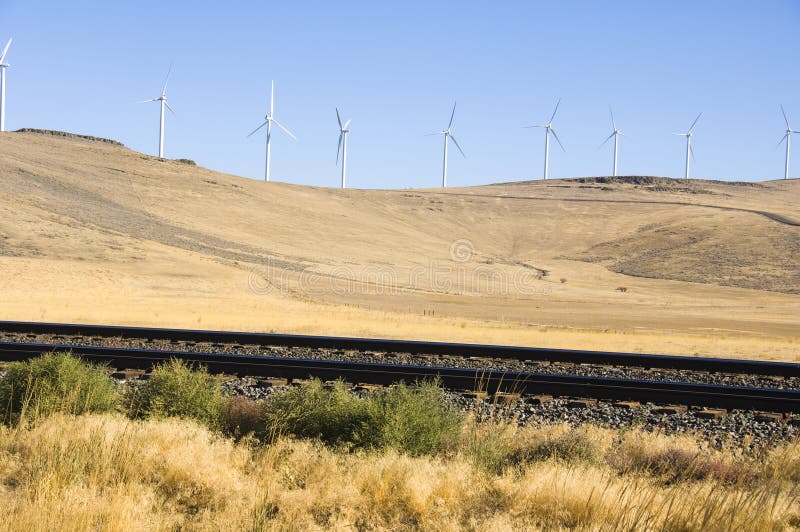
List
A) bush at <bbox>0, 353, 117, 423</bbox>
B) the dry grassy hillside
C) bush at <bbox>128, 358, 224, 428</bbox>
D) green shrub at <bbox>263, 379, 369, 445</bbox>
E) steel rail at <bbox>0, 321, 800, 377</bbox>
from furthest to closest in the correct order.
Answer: the dry grassy hillside < steel rail at <bbox>0, 321, 800, 377</bbox> < bush at <bbox>128, 358, 224, 428</bbox> < bush at <bbox>0, 353, 117, 423</bbox> < green shrub at <bbox>263, 379, 369, 445</bbox>

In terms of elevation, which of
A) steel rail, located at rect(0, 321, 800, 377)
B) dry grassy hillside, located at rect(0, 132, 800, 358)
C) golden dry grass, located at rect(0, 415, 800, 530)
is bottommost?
golden dry grass, located at rect(0, 415, 800, 530)

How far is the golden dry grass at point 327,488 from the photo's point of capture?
6.57 m

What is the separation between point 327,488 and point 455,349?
13.3 meters

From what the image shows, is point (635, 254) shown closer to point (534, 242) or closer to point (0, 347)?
point (534, 242)

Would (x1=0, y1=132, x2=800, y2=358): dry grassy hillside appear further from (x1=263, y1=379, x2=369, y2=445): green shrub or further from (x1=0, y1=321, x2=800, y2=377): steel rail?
(x1=263, y1=379, x2=369, y2=445): green shrub

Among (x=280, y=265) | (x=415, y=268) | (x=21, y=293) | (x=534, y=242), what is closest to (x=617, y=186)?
(x=534, y=242)

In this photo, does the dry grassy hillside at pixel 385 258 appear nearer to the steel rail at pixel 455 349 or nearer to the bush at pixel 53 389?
the steel rail at pixel 455 349

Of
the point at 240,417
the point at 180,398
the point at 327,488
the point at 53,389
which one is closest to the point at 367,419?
the point at 327,488

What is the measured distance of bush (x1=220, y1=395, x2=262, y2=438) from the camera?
32.9 ft

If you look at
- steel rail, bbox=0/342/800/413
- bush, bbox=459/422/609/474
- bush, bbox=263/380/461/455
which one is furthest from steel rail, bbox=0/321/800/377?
bush, bbox=263/380/461/455

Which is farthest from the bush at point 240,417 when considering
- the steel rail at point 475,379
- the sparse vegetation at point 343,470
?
the steel rail at point 475,379

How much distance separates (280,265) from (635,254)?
45.7 m

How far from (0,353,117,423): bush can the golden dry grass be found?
0.82 metres

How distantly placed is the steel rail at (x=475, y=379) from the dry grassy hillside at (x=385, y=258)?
1305cm
